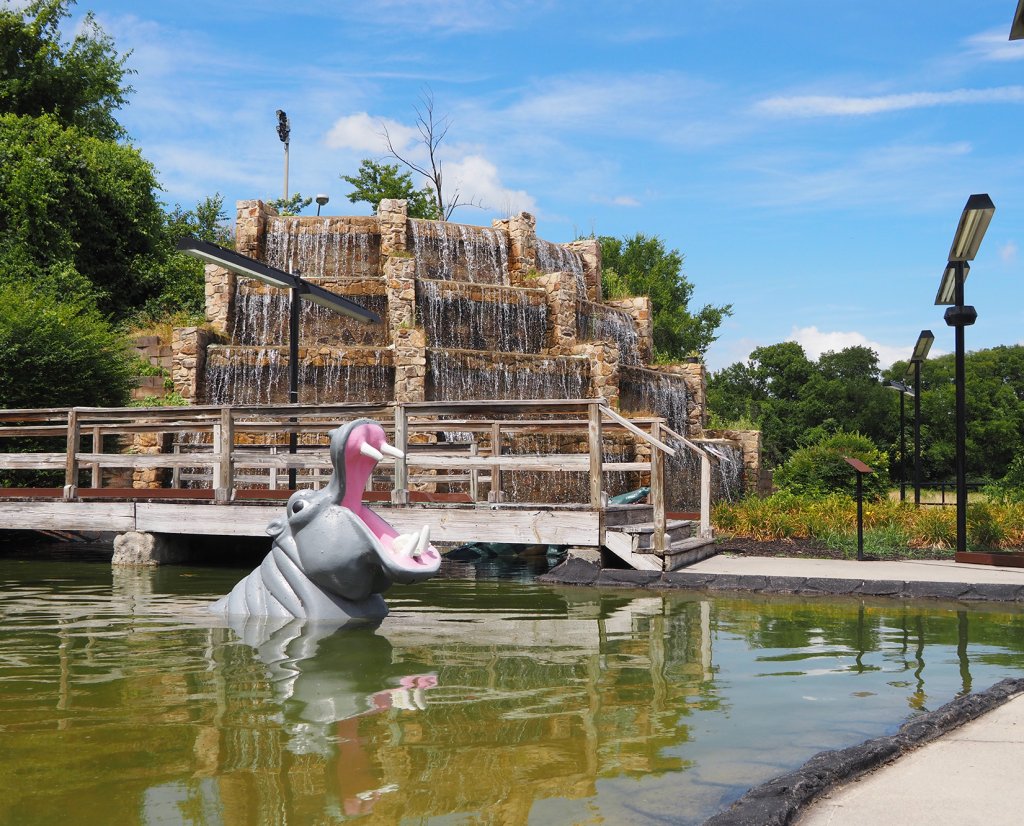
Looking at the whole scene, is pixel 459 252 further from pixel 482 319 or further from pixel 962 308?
pixel 962 308

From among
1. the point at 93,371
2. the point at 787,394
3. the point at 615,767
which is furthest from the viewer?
the point at 787,394

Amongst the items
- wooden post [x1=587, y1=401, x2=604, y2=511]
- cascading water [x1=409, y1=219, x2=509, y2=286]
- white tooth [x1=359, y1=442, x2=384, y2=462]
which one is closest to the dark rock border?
white tooth [x1=359, y1=442, x2=384, y2=462]

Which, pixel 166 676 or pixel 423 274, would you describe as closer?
pixel 166 676

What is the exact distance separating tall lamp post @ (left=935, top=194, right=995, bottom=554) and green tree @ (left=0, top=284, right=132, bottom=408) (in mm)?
14800

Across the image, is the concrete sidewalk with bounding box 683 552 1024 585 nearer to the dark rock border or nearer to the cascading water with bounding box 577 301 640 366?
the dark rock border

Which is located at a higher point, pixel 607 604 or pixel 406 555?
pixel 406 555

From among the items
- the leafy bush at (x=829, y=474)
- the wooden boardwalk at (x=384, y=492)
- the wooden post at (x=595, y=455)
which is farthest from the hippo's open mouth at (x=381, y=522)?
the leafy bush at (x=829, y=474)

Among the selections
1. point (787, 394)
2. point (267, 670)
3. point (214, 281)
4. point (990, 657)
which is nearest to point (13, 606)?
point (267, 670)

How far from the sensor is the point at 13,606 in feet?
29.2

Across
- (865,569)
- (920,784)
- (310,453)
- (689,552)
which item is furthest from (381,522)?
(310,453)

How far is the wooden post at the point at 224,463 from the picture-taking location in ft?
39.6

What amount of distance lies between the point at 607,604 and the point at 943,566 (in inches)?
171

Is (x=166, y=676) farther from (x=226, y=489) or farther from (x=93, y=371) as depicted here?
(x=93, y=371)

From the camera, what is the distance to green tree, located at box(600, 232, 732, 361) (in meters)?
46.2
